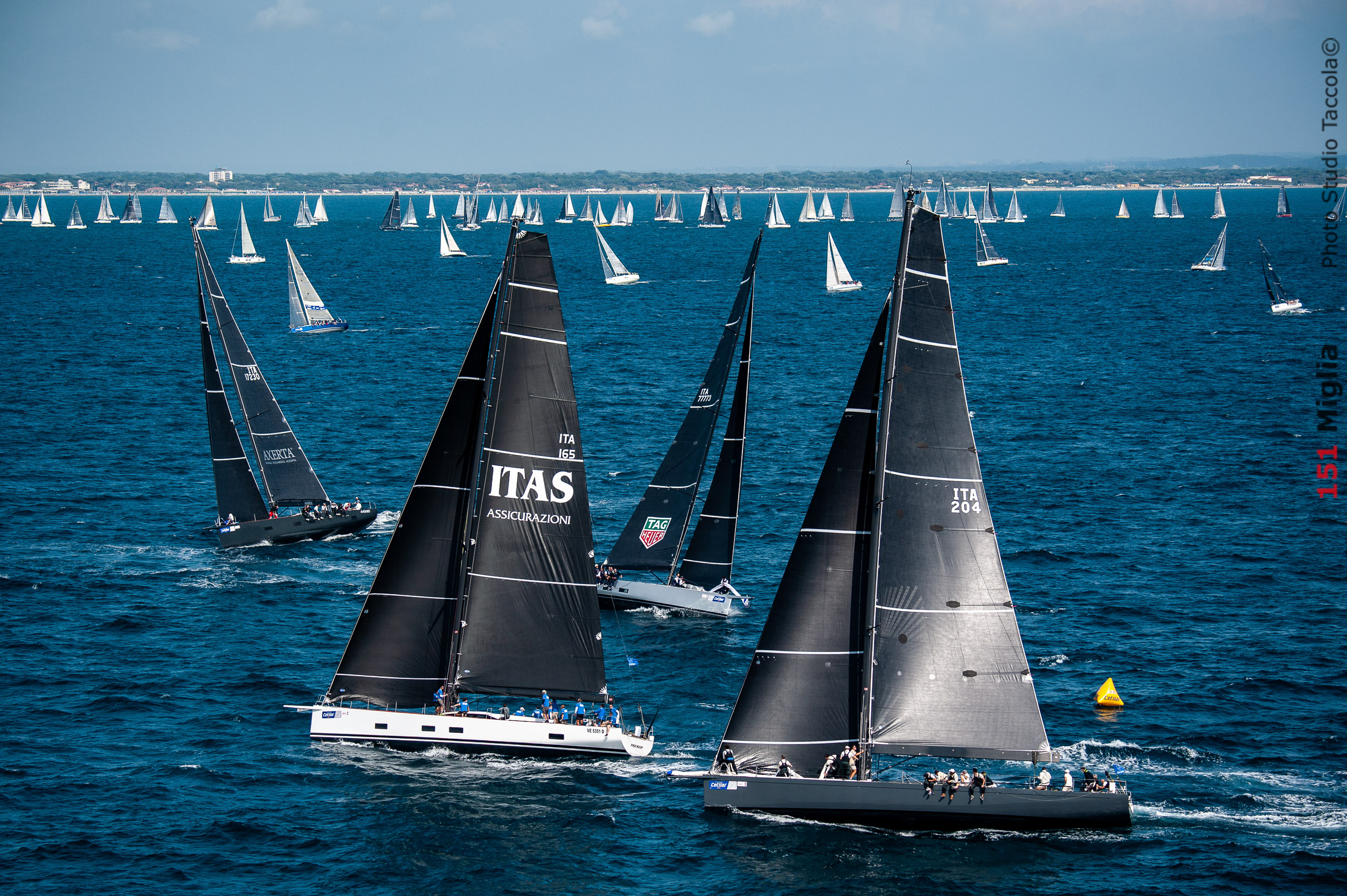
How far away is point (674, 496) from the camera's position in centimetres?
5641

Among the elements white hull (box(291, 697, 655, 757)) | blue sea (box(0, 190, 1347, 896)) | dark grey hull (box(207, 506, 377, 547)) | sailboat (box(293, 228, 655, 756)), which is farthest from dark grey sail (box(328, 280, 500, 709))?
dark grey hull (box(207, 506, 377, 547))

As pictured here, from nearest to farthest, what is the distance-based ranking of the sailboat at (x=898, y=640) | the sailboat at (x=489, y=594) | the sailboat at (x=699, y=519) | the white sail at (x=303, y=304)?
the sailboat at (x=898, y=640), the sailboat at (x=489, y=594), the sailboat at (x=699, y=519), the white sail at (x=303, y=304)

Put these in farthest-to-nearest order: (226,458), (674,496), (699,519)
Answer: (226,458), (674,496), (699,519)

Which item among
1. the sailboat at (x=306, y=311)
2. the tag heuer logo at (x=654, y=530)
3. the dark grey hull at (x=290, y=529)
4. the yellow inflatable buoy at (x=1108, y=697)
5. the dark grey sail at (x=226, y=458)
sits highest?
the sailboat at (x=306, y=311)

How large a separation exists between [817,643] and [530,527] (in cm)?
991

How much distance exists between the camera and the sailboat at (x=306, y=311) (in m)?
133

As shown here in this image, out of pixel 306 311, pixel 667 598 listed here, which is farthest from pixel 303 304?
pixel 667 598

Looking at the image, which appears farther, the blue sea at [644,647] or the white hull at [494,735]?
the white hull at [494,735]

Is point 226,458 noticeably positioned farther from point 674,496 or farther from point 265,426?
point 674,496

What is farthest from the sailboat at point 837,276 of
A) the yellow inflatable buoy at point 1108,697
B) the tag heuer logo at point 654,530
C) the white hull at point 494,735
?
the white hull at point 494,735

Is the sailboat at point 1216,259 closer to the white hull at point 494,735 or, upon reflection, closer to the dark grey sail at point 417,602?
the white hull at point 494,735

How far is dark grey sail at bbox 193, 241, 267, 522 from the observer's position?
63.5 m

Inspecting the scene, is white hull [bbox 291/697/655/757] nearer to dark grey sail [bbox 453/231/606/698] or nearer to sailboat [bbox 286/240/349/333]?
dark grey sail [bbox 453/231/606/698]

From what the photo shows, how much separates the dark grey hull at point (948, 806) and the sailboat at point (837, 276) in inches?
5327
